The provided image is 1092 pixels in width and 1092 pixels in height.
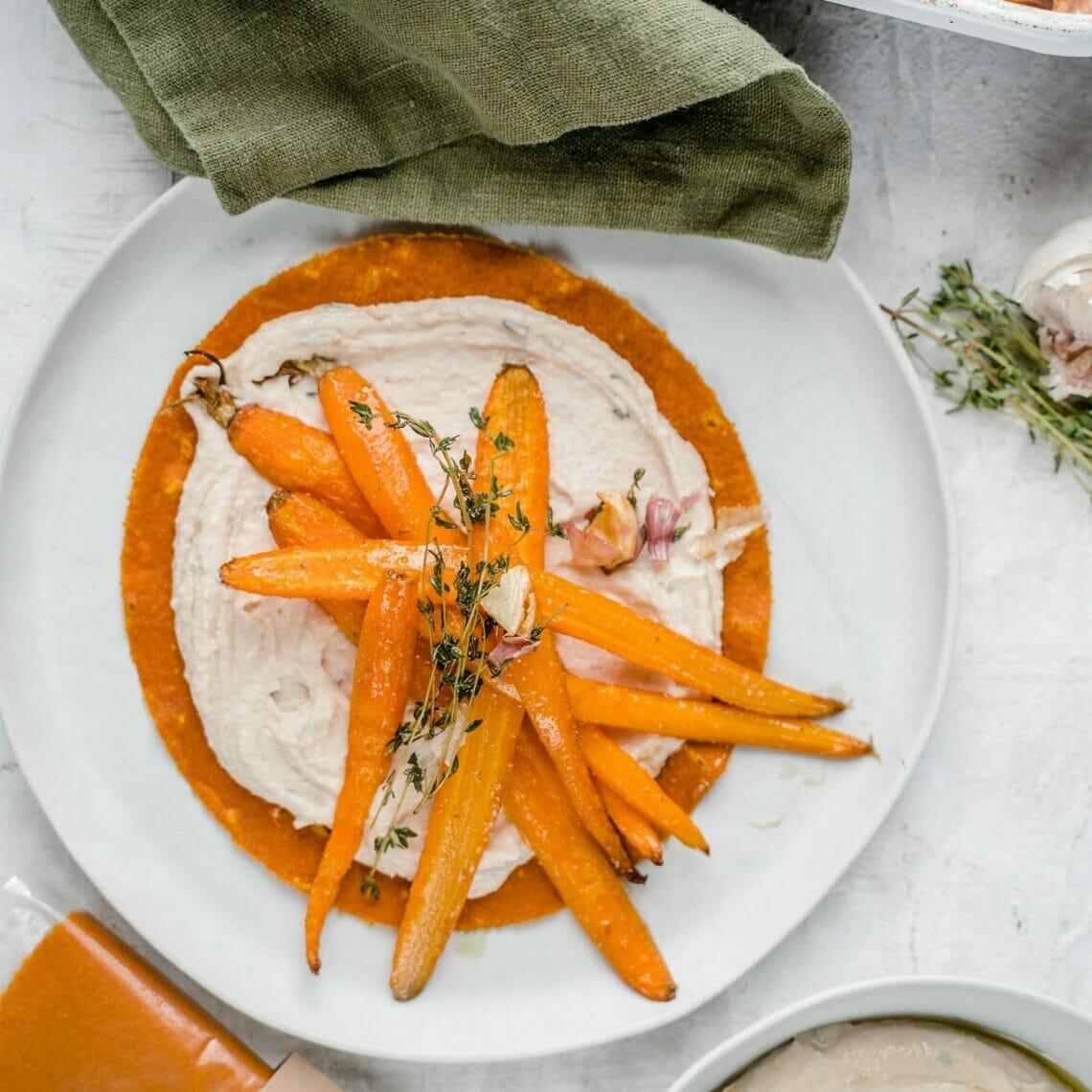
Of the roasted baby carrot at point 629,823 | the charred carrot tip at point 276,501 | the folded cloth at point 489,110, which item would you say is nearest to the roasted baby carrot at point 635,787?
the roasted baby carrot at point 629,823

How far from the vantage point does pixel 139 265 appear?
1511 mm

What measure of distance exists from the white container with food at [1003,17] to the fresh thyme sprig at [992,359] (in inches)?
14.3

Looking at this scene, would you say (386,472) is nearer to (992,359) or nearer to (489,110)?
(489,110)

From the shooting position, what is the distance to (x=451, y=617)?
4.69 ft

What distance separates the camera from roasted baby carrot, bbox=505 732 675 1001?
1523 mm

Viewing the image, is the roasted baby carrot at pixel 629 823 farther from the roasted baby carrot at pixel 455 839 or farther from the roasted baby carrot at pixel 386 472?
the roasted baby carrot at pixel 386 472

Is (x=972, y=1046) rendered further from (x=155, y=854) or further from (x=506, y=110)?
(x=506, y=110)

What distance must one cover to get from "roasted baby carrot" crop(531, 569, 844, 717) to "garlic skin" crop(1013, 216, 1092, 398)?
0.59 m

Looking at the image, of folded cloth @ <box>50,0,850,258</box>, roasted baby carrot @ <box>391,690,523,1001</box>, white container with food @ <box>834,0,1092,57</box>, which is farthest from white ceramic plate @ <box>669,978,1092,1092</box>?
white container with food @ <box>834,0,1092,57</box>

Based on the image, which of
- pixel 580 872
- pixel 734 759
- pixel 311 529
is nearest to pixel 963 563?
pixel 734 759

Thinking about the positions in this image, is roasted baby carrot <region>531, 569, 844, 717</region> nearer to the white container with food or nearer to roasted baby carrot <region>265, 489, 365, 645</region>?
roasted baby carrot <region>265, 489, 365, 645</region>

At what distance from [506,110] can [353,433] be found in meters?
0.46

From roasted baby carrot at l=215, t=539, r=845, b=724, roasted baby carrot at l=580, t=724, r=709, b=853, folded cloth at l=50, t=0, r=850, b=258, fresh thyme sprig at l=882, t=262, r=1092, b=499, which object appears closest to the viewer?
folded cloth at l=50, t=0, r=850, b=258

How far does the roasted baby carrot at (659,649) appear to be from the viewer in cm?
144
